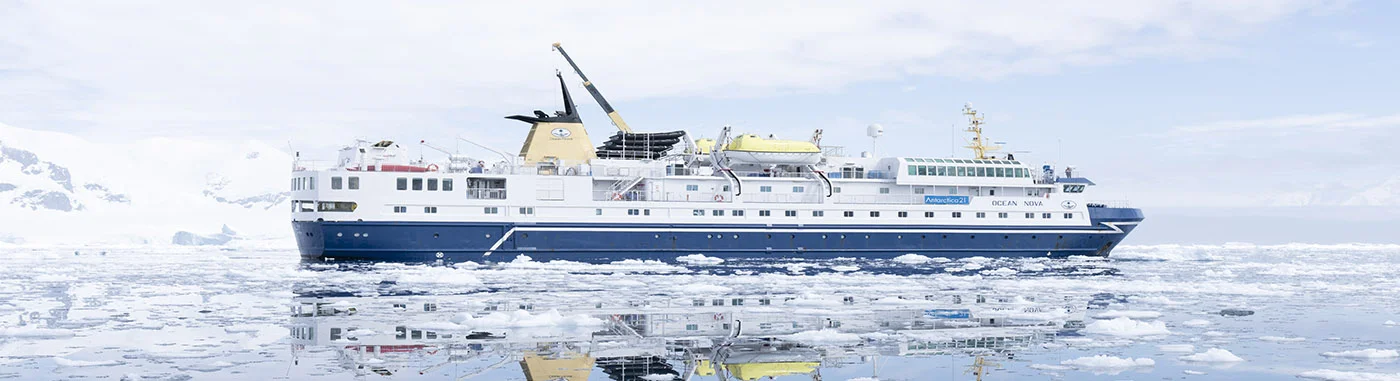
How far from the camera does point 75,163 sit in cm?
17012

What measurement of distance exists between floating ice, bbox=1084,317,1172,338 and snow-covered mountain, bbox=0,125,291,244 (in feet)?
324

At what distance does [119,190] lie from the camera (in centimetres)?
15775

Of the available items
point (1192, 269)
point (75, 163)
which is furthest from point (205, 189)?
point (1192, 269)

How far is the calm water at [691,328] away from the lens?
39.9 feet

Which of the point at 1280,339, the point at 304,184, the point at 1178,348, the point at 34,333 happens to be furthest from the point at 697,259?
the point at 1178,348

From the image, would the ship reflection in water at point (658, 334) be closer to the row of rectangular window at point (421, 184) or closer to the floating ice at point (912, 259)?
the row of rectangular window at point (421, 184)

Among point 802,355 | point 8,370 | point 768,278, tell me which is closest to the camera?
point 8,370

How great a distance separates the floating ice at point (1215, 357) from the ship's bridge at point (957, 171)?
26430 millimetres

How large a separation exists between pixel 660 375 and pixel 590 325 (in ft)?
14.1

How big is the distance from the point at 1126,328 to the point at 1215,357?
118 inches

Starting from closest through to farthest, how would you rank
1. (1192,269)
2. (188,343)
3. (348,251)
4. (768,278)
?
(188,343), (768,278), (348,251), (1192,269)

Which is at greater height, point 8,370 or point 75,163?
point 75,163

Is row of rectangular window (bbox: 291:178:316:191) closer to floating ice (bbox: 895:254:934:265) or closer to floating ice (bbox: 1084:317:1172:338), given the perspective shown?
floating ice (bbox: 895:254:934:265)

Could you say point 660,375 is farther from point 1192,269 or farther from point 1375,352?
point 1192,269
